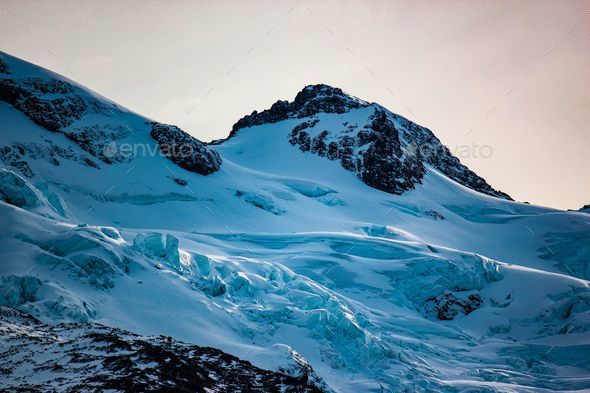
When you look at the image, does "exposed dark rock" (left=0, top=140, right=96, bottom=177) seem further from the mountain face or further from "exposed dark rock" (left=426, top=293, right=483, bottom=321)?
the mountain face

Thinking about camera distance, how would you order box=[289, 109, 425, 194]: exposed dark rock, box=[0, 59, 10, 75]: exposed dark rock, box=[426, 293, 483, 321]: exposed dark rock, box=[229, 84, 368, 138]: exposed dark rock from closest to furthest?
1. box=[426, 293, 483, 321]: exposed dark rock
2. box=[0, 59, 10, 75]: exposed dark rock
3. box=[289, 109, 425, 194]: exposed dark rock
4. box=[229, 84, 368, 138]: exposed dark rock

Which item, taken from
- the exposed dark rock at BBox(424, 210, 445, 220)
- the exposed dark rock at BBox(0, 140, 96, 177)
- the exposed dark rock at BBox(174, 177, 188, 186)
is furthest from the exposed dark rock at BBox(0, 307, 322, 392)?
the exposed dark rock at BBox(424, 210, 445, 220)

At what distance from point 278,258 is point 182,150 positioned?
24.4m

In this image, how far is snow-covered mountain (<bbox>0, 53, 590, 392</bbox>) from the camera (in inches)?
1025

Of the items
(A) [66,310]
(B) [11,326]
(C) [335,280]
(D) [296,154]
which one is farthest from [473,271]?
(D) [296,154]

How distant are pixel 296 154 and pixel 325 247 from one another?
4409 centimetres

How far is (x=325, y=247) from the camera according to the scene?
152ft

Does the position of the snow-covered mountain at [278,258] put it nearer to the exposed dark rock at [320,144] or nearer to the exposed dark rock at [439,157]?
the exposed dark rock at [320,144]

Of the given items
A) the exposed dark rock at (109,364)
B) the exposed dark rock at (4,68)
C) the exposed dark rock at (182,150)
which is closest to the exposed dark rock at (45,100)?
the exposed dark rock at (4,68)

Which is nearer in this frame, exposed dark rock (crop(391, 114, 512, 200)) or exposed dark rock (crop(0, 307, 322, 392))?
exposed dark rock (crop(0, 307, 322, 392))

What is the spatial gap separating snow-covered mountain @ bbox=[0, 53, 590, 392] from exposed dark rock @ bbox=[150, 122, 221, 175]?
0.20 meters

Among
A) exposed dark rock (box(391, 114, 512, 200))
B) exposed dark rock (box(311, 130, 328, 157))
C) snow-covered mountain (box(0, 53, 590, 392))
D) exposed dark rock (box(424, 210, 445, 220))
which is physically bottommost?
snow-covered mountain (box(0, 53, 590, 392))

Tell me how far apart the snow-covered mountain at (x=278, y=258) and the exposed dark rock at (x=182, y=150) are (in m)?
0.20

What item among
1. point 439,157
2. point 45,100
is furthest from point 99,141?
point 439,157
